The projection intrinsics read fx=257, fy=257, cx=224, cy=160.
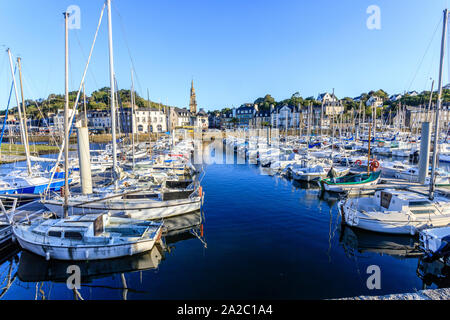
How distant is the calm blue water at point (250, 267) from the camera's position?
458 inches

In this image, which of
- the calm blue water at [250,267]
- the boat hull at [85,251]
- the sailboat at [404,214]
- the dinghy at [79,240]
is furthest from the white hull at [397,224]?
the boat hull at [85,251]

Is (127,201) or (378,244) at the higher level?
(127,201)

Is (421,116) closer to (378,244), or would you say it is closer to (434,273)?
(378,244)

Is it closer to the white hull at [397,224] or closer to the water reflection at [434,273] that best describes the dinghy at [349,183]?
the white hull at [397,224]

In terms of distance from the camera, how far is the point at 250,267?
44.0ft

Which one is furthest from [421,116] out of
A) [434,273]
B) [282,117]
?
[434,273]

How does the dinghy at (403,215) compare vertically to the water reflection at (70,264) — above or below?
above

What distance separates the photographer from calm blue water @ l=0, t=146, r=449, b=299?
11641mm

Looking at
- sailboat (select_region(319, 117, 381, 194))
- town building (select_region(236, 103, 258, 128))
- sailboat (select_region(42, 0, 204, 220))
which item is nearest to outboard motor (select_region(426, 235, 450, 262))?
sailboat (select_region(319, 117, 381, 194))

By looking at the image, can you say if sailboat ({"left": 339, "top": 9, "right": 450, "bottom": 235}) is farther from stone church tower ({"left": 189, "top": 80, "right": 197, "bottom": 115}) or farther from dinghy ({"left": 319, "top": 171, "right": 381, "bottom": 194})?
stone church tower ({"left": 189, "top": 80, "right": 197, "bottom": 115})

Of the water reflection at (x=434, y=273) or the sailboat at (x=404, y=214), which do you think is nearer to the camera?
the water reflection at (x=434, y=273)

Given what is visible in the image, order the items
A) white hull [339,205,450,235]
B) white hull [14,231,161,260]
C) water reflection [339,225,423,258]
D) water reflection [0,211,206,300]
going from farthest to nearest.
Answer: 1. white hull [339,205,450,235]
2. water reflection [339,225,423,258]
3. white hull [14,231,161,260]
4. water reflection [0,211,206,300]
